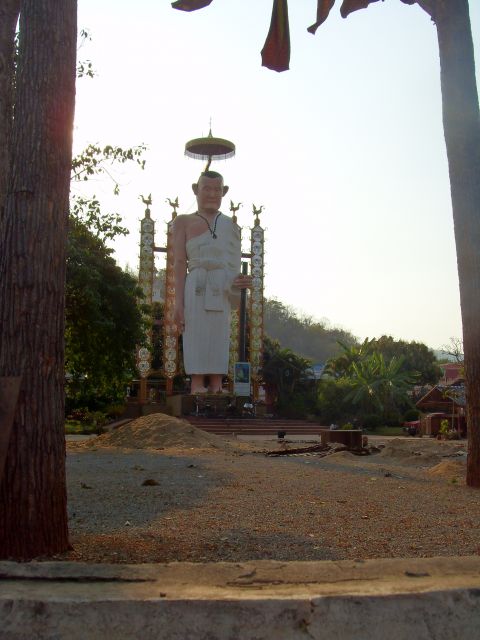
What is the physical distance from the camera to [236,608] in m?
2.51

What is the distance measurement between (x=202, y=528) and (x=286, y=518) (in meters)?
0.77

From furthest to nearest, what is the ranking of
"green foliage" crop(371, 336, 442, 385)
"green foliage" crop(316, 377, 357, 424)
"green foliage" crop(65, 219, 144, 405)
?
1. "green foliage" crop(371, 336, 442, 385)
2. "green foliage" crop(316, 377, 357, 424)
3. "green foliage" crop(65, 219, 144, 405)

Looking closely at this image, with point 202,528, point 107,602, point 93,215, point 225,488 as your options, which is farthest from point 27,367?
point 93,215

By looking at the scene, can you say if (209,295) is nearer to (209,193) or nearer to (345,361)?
(209,193)

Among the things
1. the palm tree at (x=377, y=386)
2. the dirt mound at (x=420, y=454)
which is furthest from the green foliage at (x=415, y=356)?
the dirt mound at (x=420, y=454)

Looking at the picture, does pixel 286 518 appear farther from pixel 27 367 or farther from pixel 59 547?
pixel 27 367

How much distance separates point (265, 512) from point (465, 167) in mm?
4779

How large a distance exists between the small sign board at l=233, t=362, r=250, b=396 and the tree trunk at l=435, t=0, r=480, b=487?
2314 centimetres

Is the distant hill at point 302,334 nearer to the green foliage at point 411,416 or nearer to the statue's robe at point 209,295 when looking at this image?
the green foliage at point 411,416

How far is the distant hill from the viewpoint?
8575cm

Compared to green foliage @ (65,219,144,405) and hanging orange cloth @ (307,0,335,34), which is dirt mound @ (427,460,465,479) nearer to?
hanging orange cloth @ (307,0,335,34)

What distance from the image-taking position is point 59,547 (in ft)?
11.5

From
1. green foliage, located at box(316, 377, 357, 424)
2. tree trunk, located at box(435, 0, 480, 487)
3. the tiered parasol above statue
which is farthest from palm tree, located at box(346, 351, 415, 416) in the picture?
tree trunk, located at box(435, 0, 480, 487)

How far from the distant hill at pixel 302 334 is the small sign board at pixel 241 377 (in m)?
54.2
